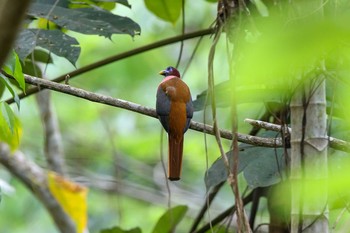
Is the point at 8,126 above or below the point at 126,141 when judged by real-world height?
above

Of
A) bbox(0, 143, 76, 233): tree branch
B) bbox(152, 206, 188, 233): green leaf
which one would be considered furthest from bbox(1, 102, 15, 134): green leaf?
bbox(0, 143, 76, 233): tree branch

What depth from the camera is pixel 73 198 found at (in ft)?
7.75

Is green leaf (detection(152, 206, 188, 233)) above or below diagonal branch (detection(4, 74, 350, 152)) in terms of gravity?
below

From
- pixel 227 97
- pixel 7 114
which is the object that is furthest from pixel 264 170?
pixel 7 114

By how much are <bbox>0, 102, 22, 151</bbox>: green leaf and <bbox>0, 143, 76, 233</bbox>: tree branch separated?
51.8 inches

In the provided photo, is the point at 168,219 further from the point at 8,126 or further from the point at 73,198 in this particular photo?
the point at 8,126

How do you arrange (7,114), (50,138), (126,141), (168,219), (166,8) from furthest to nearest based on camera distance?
(126,141) < (50,138) < (166,8) < (168,219) < (7,114)

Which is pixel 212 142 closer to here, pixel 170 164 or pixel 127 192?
pixel 127 192

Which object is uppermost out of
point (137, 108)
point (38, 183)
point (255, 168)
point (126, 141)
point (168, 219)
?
point (137, 108)

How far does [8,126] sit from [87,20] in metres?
0.70

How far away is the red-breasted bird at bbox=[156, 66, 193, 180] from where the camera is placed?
181 cm

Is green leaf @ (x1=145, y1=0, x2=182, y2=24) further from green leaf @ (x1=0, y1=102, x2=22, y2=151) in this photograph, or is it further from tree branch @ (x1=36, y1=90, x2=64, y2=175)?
green leaf @ (x1=0, y1=102, x2=22, y2=151)

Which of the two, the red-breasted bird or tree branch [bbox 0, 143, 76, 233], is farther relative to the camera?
tree branch [bbox 0, 143, 76, 233]

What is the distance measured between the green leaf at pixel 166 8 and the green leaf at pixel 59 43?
50 centimetres
